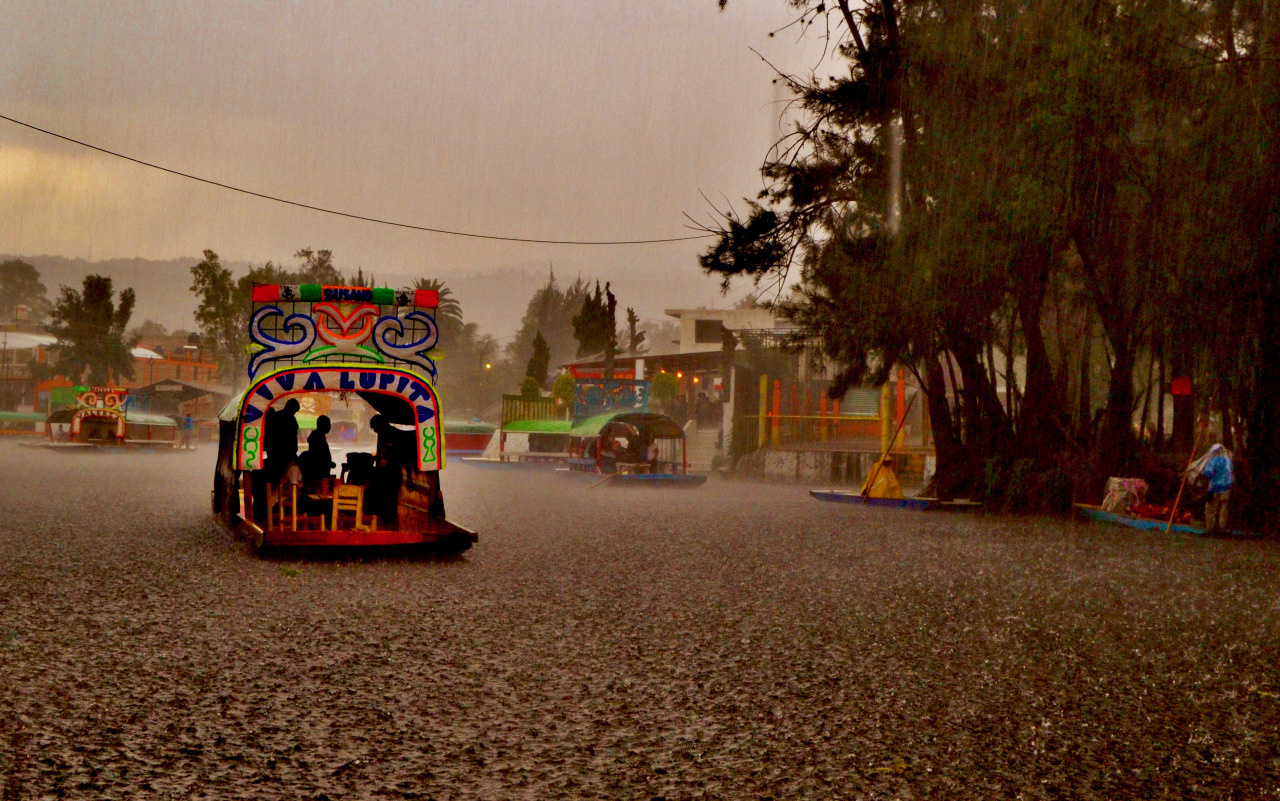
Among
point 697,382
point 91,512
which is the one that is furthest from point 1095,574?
point 697,382

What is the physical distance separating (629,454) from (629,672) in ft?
71.8

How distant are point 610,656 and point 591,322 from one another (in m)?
67.7

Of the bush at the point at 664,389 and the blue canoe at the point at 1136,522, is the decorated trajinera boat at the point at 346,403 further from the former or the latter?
the bush at the point at 664,389

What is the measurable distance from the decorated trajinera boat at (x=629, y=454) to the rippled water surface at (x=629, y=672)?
488 inches

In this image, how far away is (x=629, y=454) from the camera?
28.0m

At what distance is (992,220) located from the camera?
16469 mm

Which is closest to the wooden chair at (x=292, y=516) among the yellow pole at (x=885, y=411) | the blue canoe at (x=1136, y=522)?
the blue canoe at (x=1136, y=522)

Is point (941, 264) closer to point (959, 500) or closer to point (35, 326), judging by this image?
point (959, 500)

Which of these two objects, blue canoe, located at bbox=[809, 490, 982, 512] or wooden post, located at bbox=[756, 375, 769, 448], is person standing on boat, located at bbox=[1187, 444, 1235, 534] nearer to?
blue canoe, located at bbox=[809, 490, 982, 512]

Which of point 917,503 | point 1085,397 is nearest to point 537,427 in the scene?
point 917,503

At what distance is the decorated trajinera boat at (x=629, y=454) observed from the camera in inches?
982

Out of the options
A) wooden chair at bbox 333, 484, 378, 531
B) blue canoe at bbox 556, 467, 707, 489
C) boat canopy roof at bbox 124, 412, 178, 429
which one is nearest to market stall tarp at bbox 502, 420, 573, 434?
blue canoe at bbox 556, 467, 707, 489

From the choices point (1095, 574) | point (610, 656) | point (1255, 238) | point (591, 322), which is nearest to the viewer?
point (610, 656)

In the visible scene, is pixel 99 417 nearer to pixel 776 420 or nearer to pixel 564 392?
pixel 564 392
